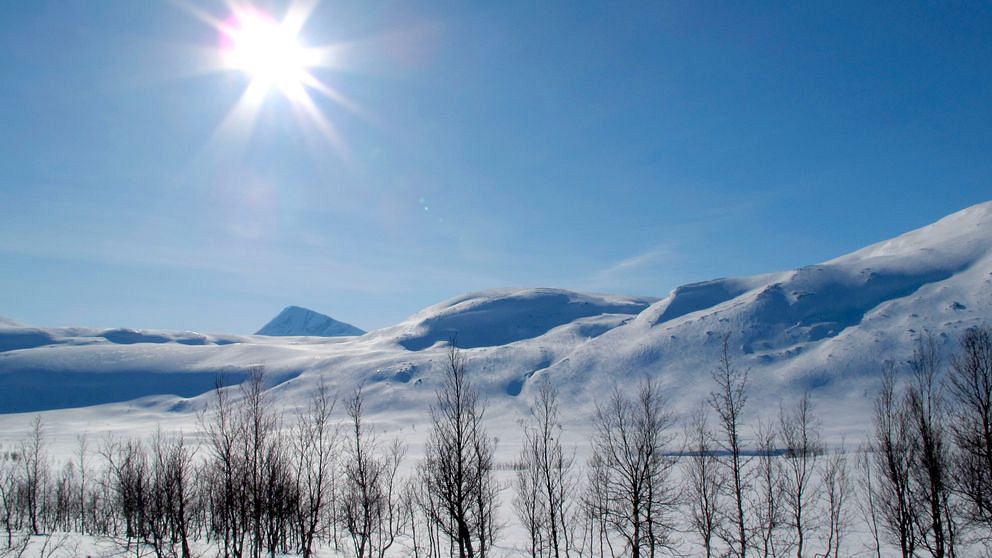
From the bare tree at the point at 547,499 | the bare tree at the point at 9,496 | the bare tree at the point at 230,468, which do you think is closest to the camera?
the bare tree at the point at 230,468

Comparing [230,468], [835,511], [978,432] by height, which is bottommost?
[835,511]

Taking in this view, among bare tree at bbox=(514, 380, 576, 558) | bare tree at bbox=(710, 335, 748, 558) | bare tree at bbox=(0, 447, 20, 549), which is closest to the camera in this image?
bare tree at bbox=(710, 335, 748, 558)

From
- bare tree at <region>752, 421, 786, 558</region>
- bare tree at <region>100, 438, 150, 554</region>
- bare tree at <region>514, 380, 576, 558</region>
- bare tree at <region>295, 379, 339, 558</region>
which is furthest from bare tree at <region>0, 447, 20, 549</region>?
bare tree at <region>752, 421, 786, 558</region>

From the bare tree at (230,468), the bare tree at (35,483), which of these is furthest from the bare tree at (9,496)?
the bare tree at (230,468)

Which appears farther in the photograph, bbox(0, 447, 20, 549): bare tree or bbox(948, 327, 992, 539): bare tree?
bbox(0, 447, 20, 549): bare tree

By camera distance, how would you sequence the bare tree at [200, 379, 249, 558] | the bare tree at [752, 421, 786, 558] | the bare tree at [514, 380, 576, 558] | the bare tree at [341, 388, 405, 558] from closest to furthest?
the bare tree at [200, 379, 249, 558], the bare tree at [752, 421, 786, 558], the bare tree at [341, 388, 405, 558], the bare tree at [514, 380, 576, 558]

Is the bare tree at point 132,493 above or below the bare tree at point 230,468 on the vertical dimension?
below

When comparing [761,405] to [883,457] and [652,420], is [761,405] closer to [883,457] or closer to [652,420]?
[883,457]

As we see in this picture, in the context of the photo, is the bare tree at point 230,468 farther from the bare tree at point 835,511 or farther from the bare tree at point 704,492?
the bare tree at point 835,511

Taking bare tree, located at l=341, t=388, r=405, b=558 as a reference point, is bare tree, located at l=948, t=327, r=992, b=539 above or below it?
above

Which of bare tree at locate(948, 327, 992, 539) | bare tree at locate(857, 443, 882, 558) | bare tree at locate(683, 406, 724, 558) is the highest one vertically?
bare tree at locate(948, 327, 992, 539)

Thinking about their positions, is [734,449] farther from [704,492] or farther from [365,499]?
[365,499]

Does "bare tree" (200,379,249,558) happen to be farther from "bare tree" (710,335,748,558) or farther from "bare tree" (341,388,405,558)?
"bare tree" (710,335,748,558)

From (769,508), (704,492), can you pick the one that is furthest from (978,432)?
(704,492)
